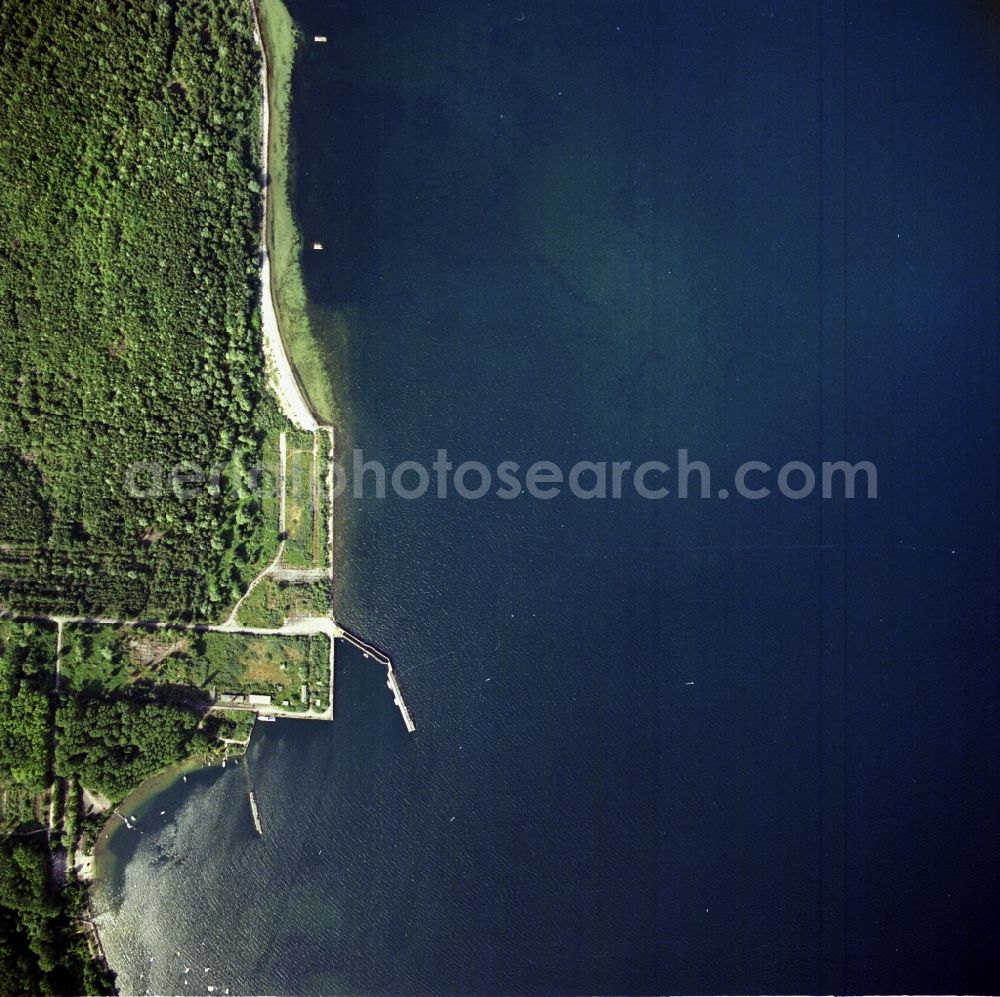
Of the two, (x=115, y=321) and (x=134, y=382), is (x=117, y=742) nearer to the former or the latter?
(x=134, y=382)

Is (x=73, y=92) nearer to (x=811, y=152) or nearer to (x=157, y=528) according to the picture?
(x=157, y=528)

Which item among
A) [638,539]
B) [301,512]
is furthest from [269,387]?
[638,539]

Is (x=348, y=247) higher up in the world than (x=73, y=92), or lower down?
lower down

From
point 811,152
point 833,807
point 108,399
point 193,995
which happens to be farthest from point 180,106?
point 833,807

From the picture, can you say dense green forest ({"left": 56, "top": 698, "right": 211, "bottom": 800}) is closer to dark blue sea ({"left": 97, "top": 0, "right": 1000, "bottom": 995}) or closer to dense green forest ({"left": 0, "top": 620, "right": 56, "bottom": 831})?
dense green forest ({"left": 0, "top": 620, "right": 56, "bottom": 831})

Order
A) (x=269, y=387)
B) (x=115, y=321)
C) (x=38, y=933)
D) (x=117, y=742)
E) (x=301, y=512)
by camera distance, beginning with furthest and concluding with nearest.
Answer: (x=269, y=387) → (x=301, y=512) → (x=115, y=321) → (x=117, y=742) → (x=38, y=933)

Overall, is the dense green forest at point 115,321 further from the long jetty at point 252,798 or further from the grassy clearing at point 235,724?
the long jetty at point 252,798
